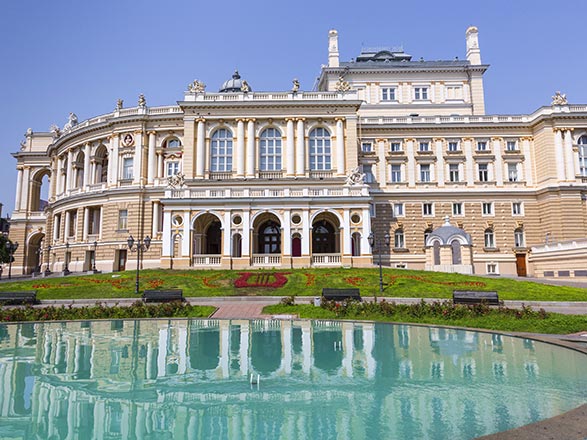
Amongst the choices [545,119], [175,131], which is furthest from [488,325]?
[175,131]

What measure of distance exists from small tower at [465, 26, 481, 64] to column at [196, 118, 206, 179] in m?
46.9

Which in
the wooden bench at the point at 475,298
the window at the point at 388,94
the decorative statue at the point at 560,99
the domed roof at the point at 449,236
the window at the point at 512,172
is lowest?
the wooden bench at the point at 475,298

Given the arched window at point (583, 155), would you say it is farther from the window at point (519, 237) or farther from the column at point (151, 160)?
the column at point (151, 160)

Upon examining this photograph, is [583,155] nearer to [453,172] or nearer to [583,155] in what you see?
[583,155]

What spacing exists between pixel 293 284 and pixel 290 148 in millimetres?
24322

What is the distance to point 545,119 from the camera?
2248 inches

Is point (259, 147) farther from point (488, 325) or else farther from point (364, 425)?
point (364, 425)

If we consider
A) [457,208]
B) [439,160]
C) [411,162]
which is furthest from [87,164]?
[457,208]

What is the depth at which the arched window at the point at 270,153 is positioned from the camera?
55.8 m

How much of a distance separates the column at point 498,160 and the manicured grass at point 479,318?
42778 millimetres

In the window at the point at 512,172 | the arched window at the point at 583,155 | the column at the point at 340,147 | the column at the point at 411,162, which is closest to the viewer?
the column at the point at 340,147

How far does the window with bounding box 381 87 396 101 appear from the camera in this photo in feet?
224

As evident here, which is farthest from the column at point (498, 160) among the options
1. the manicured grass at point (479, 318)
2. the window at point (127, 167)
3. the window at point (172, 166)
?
the window at point (127, 167)

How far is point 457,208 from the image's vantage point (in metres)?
58.8
